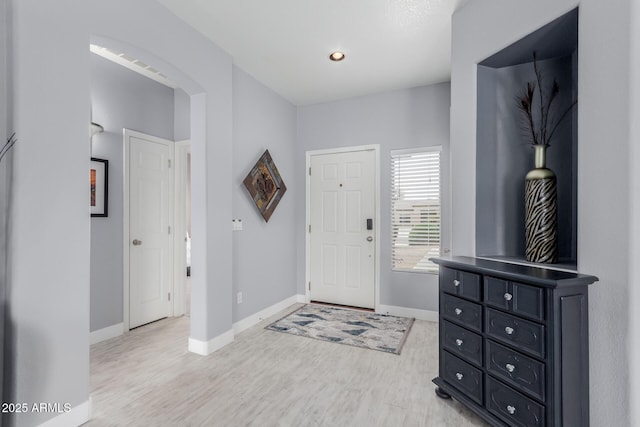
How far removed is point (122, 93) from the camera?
3.25 meters

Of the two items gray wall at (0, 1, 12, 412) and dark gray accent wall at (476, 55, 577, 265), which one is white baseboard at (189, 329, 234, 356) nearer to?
gray wall at (0, 1, 12, 412)

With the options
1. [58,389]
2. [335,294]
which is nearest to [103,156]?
[58,389]

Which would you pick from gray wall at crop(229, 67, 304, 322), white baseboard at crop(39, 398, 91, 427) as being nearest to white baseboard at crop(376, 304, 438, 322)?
gray wall at crop(229, 67, 304, 322)

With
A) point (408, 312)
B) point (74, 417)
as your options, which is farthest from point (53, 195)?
point (408, 312)

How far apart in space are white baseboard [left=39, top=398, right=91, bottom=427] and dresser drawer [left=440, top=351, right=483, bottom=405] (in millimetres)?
2234

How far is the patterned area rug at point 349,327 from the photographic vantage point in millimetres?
3082

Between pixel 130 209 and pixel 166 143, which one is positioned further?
pixel 166 143

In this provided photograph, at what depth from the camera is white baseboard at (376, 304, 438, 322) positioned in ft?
12.1

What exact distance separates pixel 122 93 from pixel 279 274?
2673 mm

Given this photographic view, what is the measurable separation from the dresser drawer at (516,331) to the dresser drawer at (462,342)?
0.13 meters

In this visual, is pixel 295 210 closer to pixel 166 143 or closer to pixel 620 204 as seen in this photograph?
pixel 166 143

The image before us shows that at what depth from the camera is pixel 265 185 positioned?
12.3ft

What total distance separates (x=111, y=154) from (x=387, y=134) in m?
3.06

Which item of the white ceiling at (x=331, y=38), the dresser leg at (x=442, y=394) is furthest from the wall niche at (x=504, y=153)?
the dresser leg at (x=442, y=394)
